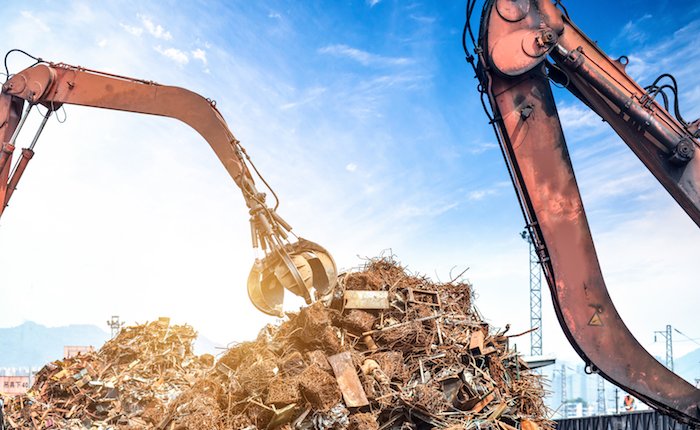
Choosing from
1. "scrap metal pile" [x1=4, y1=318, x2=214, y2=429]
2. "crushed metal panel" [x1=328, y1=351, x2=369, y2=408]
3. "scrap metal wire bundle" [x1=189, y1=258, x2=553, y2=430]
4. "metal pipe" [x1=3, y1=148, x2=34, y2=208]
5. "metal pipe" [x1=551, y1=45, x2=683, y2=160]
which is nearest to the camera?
"metal pipe" [x1=551, y1=45, x2=683, y2=160]

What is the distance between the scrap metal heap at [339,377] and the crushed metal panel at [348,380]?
0.5 inches

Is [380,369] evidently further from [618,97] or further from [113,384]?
[113,384]

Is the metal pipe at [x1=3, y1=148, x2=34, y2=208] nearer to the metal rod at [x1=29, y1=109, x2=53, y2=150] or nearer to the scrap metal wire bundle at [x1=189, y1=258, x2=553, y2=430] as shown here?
the metal rod at [x1=29, y1=109, x2=53, y2=150]

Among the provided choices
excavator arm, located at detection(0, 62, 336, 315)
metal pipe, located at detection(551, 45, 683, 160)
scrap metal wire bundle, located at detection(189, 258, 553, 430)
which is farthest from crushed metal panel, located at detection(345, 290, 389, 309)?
metal pipe, located at detection(551, 45, 683, 160)

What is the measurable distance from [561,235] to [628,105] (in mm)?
1679

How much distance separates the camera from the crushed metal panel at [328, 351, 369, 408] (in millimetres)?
6723

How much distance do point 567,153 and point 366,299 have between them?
3.39 metres

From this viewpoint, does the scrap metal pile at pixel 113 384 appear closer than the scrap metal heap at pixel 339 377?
No

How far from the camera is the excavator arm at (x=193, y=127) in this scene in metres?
6.84

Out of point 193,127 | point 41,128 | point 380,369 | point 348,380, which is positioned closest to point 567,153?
point 380,369

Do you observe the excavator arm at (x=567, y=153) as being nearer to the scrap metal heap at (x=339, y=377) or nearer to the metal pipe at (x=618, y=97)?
the metal pipe at (x=618, y=97)

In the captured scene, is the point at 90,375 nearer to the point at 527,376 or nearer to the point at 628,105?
the point at 527,376

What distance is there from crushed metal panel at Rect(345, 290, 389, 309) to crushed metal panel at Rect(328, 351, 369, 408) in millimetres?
837

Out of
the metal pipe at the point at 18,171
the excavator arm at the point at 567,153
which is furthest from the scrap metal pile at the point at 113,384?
the excavator arm at the point at 567,153
